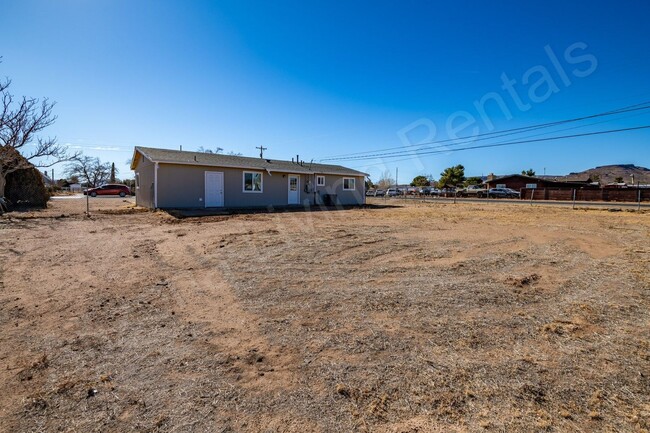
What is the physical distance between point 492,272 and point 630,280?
6.48 feet

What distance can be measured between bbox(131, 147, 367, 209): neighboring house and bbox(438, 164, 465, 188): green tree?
41119mm

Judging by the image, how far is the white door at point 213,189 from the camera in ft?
52.9

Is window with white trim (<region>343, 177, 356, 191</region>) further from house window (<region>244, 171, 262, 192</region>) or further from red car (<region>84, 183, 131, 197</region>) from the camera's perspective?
red car (<region>84, 183, 131, 197</region>)

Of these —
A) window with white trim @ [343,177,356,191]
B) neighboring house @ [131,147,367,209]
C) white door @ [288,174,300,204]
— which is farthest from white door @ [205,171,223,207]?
window with white trim @ [343,177,356,191]

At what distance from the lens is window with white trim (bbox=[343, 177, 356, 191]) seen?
22.8m

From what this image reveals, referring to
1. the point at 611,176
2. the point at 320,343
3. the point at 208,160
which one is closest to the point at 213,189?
the point at 208,160

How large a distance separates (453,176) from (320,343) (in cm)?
5968

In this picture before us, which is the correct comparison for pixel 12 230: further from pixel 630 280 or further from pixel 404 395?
pixel 630 280

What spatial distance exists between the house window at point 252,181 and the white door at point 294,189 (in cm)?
215

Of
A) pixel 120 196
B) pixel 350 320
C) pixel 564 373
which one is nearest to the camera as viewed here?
pixel 564 373

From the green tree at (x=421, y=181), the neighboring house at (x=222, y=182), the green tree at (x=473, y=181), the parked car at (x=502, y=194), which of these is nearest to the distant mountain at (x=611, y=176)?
the green tree at (x=473, y=181)

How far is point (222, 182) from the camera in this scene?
16.6 m

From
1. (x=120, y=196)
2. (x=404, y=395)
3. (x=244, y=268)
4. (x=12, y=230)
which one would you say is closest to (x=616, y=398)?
(x=404, y=395)

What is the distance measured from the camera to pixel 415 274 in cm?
511
